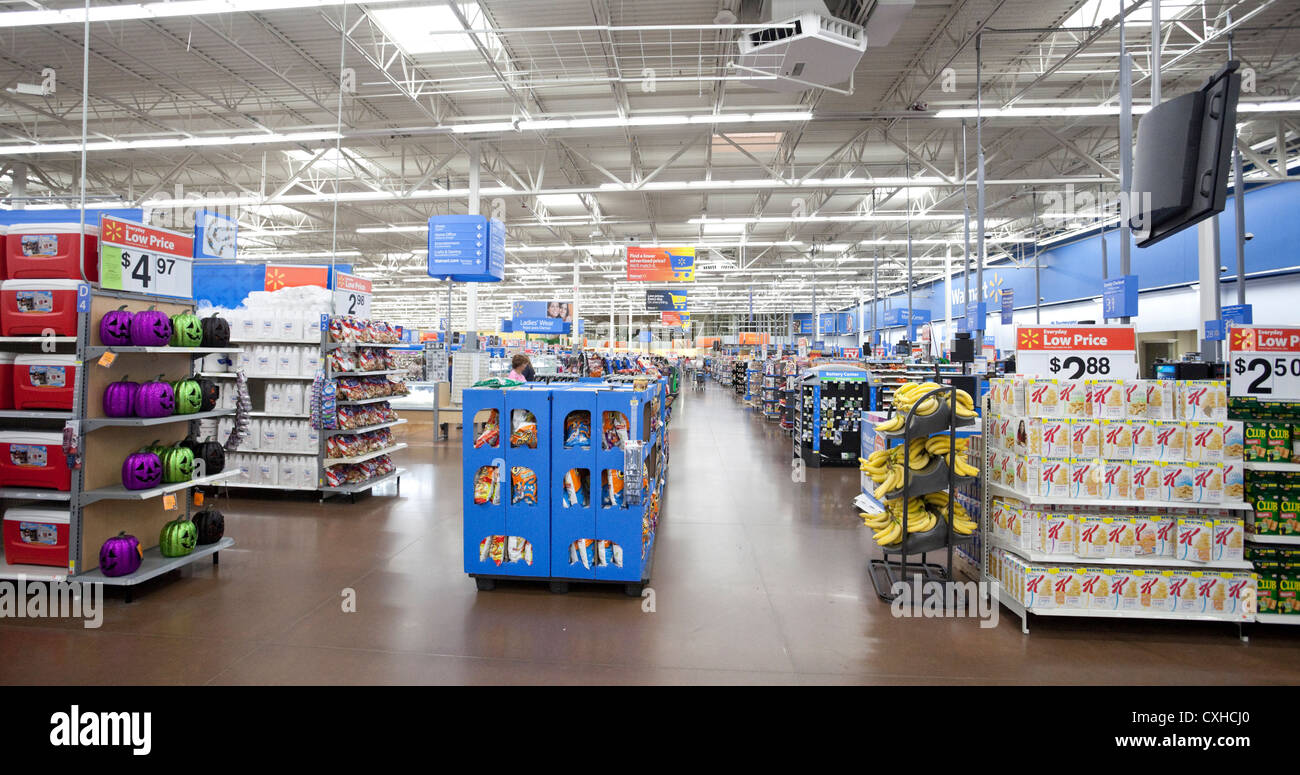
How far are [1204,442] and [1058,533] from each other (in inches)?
40.8

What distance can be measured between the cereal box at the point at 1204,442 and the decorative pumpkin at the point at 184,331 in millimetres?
6678

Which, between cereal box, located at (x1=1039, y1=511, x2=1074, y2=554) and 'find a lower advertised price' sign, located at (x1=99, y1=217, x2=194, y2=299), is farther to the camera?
'find a lower advertised price' sign, located at (x1=99, y1=217, x2=194, y2=299)

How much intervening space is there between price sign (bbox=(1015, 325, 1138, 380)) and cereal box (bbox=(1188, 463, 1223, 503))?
806 millimetres

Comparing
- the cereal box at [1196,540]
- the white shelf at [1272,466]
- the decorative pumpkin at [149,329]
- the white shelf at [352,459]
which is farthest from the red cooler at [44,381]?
the white shelf at [1272,466]

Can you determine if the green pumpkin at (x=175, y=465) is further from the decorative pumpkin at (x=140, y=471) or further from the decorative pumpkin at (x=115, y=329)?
the decorative pumpkin at (x=115, y=329)

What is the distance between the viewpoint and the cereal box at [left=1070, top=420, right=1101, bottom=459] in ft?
11.5

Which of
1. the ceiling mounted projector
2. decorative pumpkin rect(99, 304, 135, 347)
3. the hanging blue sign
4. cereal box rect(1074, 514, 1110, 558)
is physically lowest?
cereal box rect(1074, 514, 1110, 558)

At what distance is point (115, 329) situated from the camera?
12.0 ft

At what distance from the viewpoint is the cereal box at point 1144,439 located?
3469mm

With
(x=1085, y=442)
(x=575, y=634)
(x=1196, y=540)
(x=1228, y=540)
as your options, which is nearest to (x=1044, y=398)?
(x=1085, y=442)

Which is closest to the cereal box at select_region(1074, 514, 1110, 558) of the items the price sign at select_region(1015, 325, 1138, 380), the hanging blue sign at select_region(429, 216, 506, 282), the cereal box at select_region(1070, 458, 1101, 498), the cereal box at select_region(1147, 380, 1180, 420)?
the cereal box at select_region(1070, 458, 1101, 498)

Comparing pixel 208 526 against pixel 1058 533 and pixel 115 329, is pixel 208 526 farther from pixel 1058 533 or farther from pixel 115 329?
pixel 1058 533

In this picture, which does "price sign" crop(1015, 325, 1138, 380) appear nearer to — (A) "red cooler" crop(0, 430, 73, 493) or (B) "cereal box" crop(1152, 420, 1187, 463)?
(B) "cereal box" crop(1152, 420, 1187, 463)
